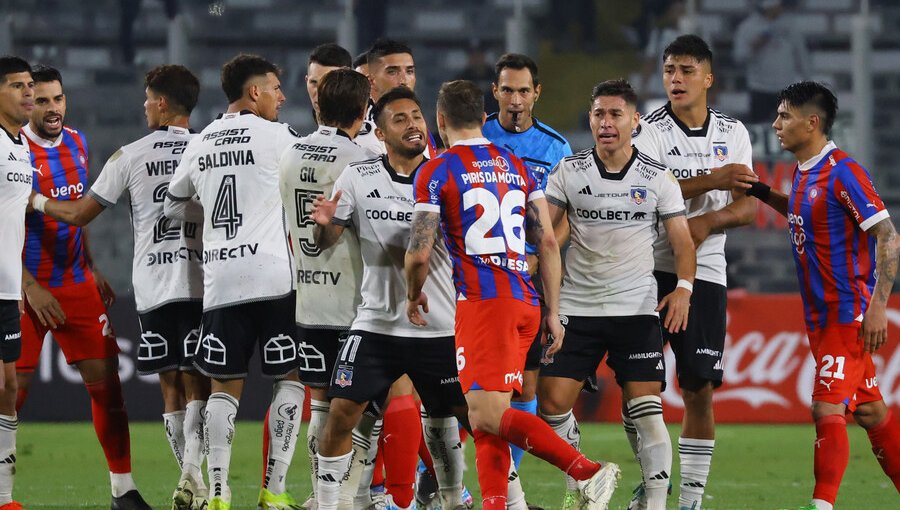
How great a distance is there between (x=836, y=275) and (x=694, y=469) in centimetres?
127

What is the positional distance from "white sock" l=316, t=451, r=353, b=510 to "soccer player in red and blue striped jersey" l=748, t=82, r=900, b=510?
2.33 meters

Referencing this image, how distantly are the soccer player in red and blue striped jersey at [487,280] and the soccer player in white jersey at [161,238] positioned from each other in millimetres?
1823

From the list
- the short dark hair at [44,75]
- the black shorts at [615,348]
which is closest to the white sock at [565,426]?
the black shorts at [615,348]

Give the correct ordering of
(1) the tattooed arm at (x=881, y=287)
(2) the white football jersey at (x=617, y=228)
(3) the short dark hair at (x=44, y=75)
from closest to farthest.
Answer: (1) the tattooed arm at (x=881, y=287) → (2) the white football jersey at (x=617, y=228) → (3) the short dark hair at (x=44, y=75)

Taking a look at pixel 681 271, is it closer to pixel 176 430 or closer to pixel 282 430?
pixel 282 430

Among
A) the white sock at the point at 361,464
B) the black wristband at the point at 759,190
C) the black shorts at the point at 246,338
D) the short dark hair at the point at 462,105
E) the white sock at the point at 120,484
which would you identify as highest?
the short dark hair at the point at 462,105

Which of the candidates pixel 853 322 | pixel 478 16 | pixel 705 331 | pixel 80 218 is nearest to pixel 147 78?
pixel 80 218

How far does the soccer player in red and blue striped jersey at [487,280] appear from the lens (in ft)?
18.7

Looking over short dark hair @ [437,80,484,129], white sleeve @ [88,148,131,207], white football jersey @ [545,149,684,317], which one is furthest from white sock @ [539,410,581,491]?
white sleeve @ [88,148,131,207]

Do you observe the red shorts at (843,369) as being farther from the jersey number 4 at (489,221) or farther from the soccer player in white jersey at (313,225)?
the soccer player in white jersey at (313,225)

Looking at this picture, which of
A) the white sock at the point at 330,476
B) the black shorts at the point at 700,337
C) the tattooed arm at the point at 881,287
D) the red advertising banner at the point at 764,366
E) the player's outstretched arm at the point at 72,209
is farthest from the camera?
→ the red advertising banner at the point at 764,366

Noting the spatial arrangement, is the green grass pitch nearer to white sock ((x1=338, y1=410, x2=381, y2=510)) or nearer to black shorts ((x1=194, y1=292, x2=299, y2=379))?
white sock ((x1=338, y1=410, x2=381, y2=510))

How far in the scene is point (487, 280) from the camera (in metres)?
5.76

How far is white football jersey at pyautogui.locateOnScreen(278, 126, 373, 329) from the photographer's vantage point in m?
6.50
